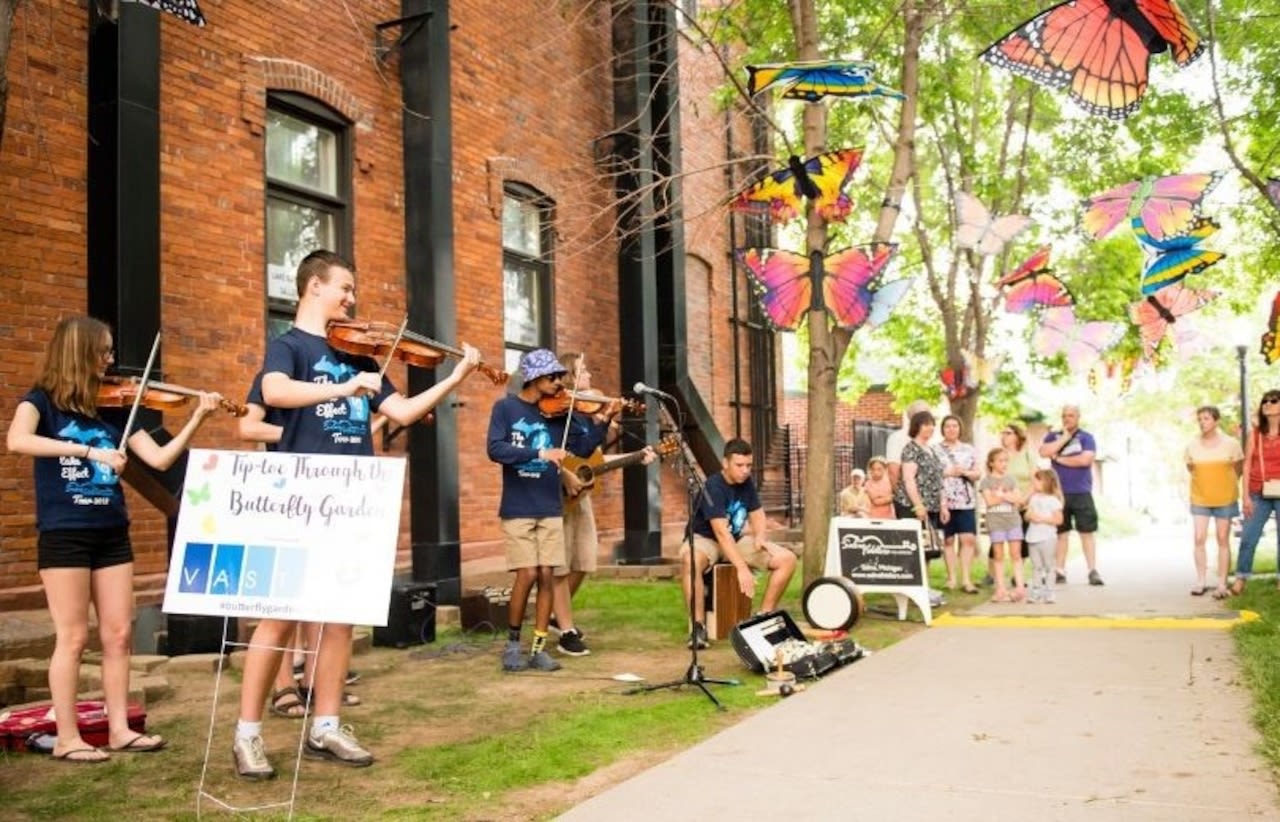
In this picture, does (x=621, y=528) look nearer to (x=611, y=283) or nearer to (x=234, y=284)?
(x=611, y=283)

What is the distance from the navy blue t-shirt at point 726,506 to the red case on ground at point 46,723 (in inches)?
156

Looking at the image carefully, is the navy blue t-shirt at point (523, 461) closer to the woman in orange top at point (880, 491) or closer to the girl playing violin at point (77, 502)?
the girl playing violin at point (77, 502)

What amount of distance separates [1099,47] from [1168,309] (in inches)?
276

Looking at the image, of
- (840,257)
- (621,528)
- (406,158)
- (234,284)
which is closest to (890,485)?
(840,257)

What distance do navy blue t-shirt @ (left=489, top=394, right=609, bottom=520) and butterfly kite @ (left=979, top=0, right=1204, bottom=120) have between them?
14.6 feet

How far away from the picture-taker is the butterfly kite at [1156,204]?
10.8 m

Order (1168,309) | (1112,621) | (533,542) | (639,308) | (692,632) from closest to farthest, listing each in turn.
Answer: (692,632), (533,542), (1112,621), (639,308), (1168,309)

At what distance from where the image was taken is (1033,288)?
14930 mm

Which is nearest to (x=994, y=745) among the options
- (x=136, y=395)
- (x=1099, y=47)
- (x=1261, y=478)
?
(x=136, y=395)

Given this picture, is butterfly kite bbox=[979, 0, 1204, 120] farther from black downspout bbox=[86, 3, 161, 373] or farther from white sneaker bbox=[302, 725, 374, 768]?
white sneaker bbox=[302, 725, 374, 768]

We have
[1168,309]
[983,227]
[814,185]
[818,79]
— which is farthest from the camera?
[1168,309]

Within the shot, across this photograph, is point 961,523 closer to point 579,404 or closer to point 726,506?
point 726,506

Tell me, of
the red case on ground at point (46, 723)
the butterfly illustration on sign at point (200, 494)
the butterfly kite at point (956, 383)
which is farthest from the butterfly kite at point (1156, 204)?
the red case on ground at point (46, 723)

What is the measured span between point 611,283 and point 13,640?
9050 millimetres
